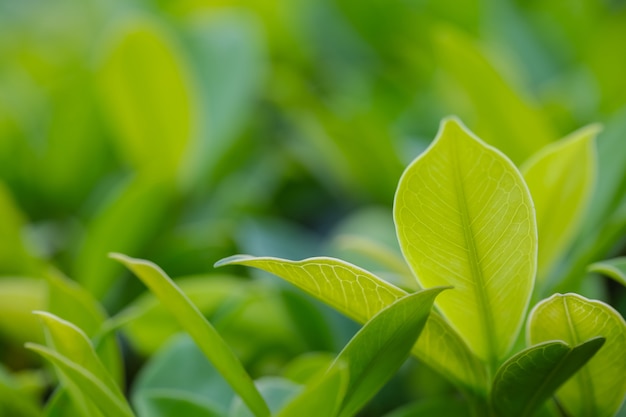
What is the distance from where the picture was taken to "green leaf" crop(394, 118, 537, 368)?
0.44 m

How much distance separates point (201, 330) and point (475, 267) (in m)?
0.17

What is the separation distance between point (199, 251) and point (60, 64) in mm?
537

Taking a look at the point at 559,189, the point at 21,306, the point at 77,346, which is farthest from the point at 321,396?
the point at 21,306

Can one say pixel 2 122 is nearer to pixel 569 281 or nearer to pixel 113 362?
pixel 113 362

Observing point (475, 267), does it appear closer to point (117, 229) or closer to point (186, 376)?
point (186, 376)

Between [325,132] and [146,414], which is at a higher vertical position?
[325,132]

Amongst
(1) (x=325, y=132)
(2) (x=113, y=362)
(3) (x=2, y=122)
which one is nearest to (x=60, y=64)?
(3) (x=2, y=122)

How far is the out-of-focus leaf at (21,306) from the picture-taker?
0.71 metres

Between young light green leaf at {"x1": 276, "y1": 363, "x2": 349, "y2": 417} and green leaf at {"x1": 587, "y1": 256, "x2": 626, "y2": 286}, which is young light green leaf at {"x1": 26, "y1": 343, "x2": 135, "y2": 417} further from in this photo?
green leaf at {"x1": 587, "y1": 256, "x2": 626, "y2": 286}

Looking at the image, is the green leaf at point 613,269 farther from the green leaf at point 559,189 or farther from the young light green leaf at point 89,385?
the young light green leaf at point 89,385

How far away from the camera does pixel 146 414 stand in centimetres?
54

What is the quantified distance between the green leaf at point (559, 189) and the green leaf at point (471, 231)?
0.40 ft

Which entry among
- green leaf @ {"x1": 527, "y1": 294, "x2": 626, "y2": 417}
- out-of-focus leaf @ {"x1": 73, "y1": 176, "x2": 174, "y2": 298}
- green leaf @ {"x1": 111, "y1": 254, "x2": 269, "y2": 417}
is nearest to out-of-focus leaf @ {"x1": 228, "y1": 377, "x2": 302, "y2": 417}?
→ green leaf @ {"x1": 111, "y1": 254, "x2": 269, "y2": 417}

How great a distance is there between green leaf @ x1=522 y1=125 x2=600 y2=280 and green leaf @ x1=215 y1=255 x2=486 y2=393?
0.13 metres
